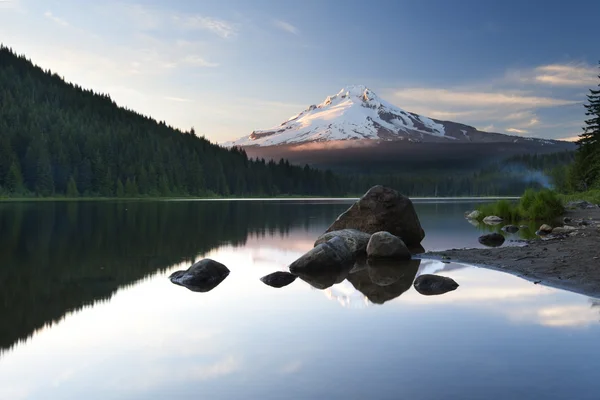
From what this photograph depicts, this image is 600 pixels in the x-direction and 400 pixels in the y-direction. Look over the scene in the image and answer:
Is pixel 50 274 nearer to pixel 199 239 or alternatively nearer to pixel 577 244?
pixel 199 239

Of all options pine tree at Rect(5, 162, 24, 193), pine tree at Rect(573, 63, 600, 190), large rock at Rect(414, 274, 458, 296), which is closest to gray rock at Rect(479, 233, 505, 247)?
large rock at Rect(414, 274, 458, 296)

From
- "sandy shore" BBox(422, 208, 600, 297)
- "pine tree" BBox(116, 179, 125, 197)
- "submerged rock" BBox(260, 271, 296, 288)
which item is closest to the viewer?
"sandy shore" BBox(422, 208, 600, 297)

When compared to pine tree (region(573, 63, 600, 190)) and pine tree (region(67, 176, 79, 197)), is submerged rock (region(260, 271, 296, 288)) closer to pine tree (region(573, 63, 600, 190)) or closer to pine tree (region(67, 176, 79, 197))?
pine tree (region(573, 63, 600, 190))

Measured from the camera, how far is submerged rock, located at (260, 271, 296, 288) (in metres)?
17.2

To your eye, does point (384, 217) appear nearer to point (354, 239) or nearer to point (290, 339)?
point (354, 239)

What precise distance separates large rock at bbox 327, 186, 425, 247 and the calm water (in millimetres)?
9185

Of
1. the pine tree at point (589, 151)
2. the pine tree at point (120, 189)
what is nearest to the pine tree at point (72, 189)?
the pine tree at point (120, 189)

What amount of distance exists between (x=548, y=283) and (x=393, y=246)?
24.9ft

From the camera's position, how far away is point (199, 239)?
32.5m

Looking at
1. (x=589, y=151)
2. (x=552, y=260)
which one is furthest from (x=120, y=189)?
(x=552, y=260)

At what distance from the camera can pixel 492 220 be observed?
48062 millimetres

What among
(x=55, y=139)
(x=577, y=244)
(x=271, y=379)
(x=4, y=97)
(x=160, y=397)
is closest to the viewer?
(x=160, y=397)

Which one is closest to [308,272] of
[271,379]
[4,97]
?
[271,379]

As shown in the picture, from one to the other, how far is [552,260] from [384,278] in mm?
6460
